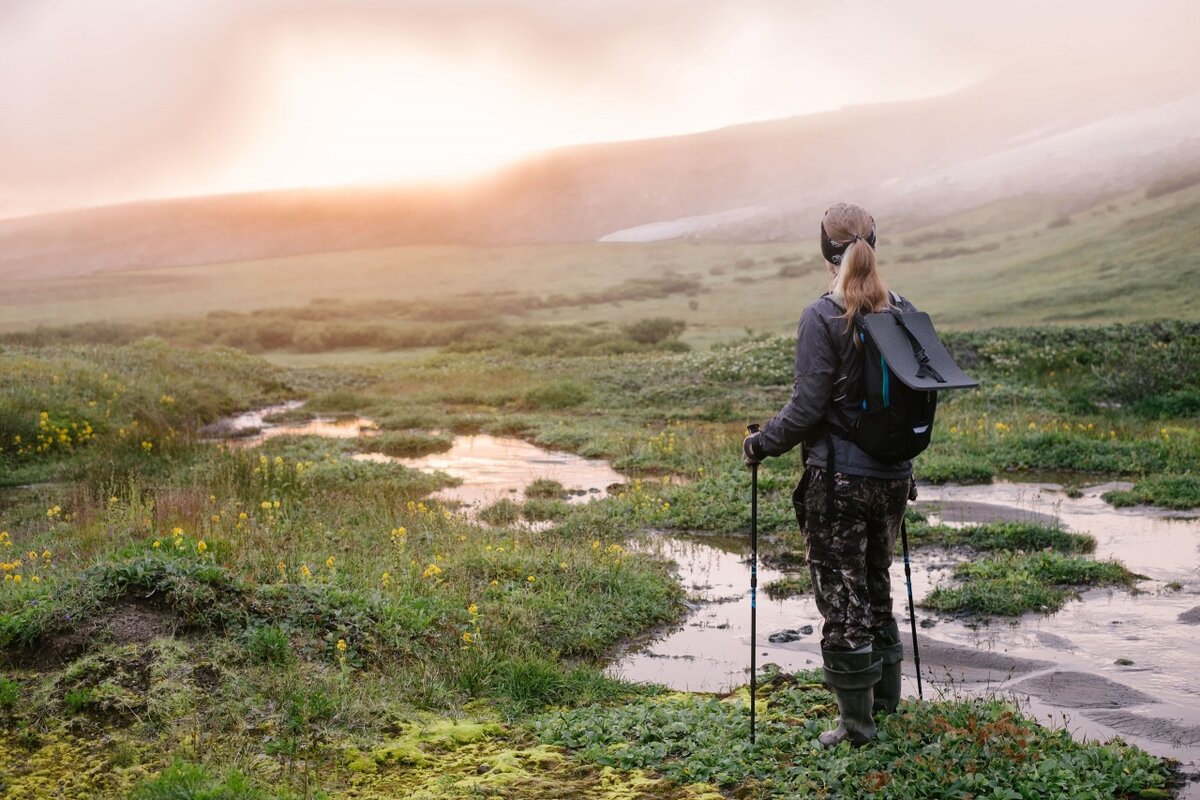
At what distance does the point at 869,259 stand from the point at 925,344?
0.57 meters

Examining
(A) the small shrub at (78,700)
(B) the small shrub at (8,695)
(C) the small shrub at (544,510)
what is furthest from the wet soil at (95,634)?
(C) the small shrub at (544,510)

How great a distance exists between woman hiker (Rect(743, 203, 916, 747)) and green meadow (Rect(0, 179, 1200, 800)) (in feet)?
1.58

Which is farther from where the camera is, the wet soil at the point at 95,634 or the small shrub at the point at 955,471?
the small shrub at the point at 955,471

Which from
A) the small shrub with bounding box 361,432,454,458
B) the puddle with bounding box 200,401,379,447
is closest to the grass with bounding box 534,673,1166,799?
the small shrub with bounding box 361,432,454,458

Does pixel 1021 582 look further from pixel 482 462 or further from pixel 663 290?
pixel 663 290

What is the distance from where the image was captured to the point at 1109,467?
634 inches

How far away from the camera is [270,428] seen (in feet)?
81.9

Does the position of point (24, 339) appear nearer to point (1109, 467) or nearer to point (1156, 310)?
→ point (1109, 467)

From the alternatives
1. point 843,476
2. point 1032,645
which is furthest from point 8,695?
point 1032,645

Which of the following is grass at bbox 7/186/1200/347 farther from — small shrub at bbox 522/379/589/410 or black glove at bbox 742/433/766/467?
black glove at bbox 742/433/766/467

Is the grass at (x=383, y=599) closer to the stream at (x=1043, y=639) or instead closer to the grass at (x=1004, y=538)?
the grass at (x=1004, y=538)

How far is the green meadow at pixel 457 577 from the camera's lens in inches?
228

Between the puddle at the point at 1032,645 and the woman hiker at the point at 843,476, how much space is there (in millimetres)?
1790

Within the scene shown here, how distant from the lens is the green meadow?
5.78 metres
